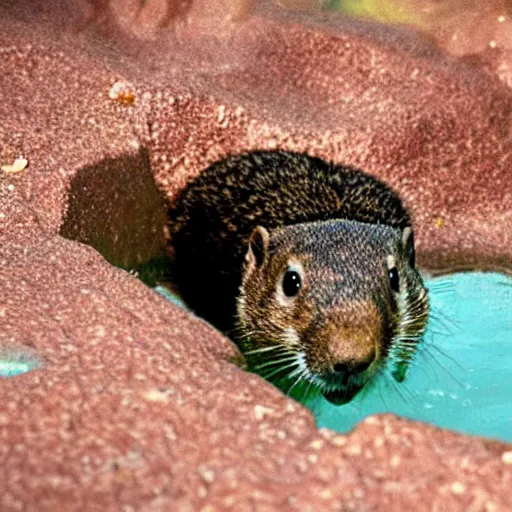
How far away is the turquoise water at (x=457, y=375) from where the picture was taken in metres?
4.05

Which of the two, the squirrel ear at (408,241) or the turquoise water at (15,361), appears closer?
the turquoise water at (15,361)

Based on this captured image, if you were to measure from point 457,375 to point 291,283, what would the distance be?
95cm

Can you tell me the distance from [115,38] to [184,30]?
0.48 meters

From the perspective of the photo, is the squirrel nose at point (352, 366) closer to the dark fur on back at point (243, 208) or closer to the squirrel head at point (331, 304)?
the squirrel head at point (331, 304)

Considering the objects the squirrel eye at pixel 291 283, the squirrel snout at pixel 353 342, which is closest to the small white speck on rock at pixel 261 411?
the squirrel snout at pixel 353 342

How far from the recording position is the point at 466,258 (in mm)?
5699

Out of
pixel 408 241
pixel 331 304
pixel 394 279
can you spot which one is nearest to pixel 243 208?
pixel 408 241

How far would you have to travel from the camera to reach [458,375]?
451 cm

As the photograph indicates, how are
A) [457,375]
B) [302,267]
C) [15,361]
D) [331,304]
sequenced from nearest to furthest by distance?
[15,361] → [331,304] → [302,267] → [457,375]

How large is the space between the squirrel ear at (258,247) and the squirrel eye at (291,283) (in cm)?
30

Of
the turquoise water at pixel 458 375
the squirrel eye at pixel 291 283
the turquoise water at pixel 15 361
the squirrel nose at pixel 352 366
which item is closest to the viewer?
the turquoise water at pixel 15 361

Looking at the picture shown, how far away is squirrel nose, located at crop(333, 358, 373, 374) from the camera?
146 inches

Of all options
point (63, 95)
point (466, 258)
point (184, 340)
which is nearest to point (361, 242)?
point (184, 340)

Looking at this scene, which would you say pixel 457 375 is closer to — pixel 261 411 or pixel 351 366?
pixel 351 366
